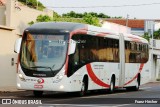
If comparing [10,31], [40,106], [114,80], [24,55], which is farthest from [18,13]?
[40,106]

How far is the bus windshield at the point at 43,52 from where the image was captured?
81.5 feet

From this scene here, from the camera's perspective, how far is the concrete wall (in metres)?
35.4

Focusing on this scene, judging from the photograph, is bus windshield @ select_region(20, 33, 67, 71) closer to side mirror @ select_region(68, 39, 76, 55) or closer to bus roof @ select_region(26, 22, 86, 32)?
side mirror @ select_region(68, 39, 76, 55)

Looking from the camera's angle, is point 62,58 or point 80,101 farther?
point 62,58

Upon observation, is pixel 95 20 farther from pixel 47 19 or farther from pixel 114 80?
pixel 114 80

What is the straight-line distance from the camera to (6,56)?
36.2m

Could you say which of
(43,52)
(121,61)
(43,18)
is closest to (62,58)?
(43,52)

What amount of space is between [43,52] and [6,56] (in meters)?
11.6

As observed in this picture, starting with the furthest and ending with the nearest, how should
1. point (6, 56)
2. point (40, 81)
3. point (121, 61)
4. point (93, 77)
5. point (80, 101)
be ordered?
point (6, 56) < point (121, 61) < point (93, 77) < point (40, 81) < point (80, 101)

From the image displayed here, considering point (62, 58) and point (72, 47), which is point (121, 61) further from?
point (62, 58)

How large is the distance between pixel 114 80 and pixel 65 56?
7.48m


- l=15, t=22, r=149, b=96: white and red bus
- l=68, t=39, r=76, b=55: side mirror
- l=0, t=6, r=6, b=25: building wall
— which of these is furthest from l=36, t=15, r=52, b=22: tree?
l=68, t=39, r=76, b=55: side mirror

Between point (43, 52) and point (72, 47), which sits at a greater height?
point (72, 47)

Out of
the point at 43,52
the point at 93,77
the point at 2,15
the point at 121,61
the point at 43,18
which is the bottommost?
the point at 93,77
